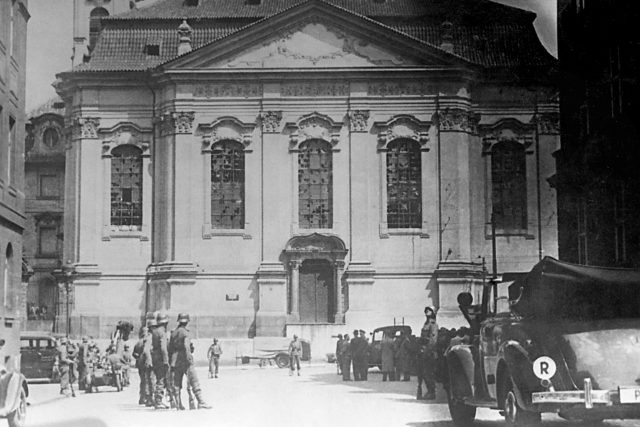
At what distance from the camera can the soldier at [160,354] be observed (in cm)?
968

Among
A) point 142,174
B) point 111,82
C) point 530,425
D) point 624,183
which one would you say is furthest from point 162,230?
point 624,183

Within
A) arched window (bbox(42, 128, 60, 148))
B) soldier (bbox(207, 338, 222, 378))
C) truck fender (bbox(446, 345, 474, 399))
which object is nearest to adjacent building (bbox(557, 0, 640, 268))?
truck fender (bbox(446, 345, 474, 399))

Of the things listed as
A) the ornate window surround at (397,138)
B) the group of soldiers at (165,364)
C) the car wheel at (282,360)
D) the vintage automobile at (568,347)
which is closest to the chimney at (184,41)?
the ornate window surround at (397,138)

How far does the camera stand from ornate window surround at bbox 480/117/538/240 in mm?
10427

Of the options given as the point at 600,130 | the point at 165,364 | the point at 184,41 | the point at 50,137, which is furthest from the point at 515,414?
the point at 50,137

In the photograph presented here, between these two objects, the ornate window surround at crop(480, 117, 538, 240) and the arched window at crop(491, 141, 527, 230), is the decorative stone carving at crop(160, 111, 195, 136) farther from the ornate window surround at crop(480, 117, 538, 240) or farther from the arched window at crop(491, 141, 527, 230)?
the arched window at crop(491, 141, 527, 230)

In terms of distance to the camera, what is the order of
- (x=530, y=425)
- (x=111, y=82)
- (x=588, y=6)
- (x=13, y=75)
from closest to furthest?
(x=530, y=425) < (x=13, y=75) < (x=111, y=82) < (x=588, y=6)

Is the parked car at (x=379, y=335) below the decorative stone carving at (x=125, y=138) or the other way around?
below

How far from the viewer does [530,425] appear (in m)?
8.07

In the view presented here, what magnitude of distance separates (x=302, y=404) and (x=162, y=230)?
2.57 metres

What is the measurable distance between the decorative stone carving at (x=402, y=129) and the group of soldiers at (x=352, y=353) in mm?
2245

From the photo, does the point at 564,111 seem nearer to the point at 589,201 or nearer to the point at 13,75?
the point at 589,201

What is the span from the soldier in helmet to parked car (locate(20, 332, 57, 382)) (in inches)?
52.2

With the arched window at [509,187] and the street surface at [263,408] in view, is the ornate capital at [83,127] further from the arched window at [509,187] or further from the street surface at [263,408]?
the arched window at [509,187]
